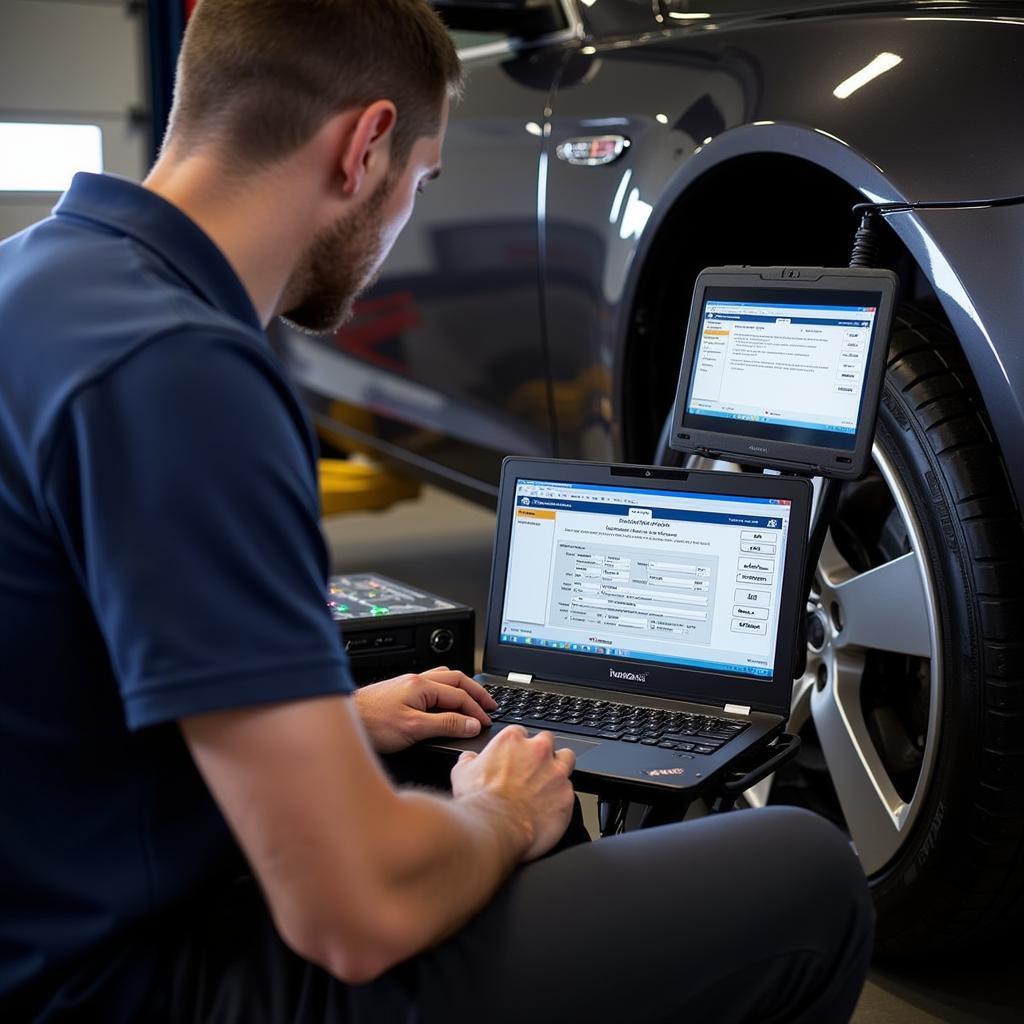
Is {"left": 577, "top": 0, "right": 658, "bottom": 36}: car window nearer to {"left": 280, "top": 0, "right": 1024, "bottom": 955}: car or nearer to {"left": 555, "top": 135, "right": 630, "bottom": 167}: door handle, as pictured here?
{"left": 280, "top": 0, "right": 1024, "bottom": 955}: car

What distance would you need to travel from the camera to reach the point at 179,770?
95 cm

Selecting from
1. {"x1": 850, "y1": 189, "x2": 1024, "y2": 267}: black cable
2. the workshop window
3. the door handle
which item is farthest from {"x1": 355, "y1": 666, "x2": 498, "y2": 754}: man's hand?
the workshop window

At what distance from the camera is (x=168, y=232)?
0.99m

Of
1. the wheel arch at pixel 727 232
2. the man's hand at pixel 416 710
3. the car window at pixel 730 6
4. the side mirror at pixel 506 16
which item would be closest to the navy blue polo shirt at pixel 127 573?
the man's hand at pixel 416 710

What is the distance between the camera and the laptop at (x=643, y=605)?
56.0 inches

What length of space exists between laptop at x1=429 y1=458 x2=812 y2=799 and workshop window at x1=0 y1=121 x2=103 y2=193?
3898mm

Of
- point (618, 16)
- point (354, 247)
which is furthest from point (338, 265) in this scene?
point (618, 16)

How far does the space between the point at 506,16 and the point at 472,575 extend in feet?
5.80

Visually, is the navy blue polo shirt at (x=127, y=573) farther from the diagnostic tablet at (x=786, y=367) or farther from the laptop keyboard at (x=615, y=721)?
the diagnostic tablet at (x=786, y=367)

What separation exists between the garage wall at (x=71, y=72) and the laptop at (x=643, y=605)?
4.02 metres

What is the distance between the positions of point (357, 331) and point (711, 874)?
78.4 inches

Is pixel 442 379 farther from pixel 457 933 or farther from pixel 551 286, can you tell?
pixel 457 933

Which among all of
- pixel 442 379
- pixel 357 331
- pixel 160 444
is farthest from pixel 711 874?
pixel 357 331

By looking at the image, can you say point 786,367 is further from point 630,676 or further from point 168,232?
point 168,232
